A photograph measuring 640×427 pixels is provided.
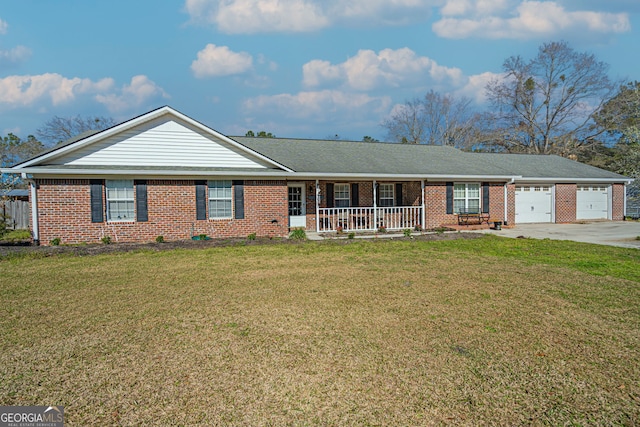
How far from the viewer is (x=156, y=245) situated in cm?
1259

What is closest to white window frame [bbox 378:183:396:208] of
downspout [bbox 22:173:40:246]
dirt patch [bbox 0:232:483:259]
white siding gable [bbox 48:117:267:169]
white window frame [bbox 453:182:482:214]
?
white window frame [bbox 453:182:482:214]

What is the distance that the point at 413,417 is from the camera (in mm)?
2938

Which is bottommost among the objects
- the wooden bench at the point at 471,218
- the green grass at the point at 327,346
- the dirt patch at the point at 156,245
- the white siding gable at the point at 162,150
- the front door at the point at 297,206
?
the green grass at the point at 327,346

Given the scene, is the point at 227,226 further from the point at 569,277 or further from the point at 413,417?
the point at 413,417

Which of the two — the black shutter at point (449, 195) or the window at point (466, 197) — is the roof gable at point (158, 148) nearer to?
the black shutter at point (449, 195)

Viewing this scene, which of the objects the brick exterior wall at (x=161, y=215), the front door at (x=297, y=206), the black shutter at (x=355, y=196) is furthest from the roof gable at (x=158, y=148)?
the black shutter at (x=355, y=196)

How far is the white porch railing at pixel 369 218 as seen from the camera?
16.8 meters

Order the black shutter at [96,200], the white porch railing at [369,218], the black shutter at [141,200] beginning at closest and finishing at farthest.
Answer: the black shutter at [96,200] < the black shutter at [141,200] < the white porch railing at [369,218]

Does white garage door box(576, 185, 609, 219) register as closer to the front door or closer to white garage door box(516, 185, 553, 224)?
white garage door box(516, 185, 553, 224)

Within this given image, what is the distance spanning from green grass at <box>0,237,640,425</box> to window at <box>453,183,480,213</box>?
33.2ft

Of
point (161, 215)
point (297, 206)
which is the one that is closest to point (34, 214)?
point (161, 215)

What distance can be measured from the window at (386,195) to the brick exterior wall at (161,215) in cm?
537

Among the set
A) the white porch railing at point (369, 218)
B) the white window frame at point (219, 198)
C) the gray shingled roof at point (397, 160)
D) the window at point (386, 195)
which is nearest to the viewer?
the white window frame at point (219, 198)

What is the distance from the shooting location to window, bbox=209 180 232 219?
47.6ft
